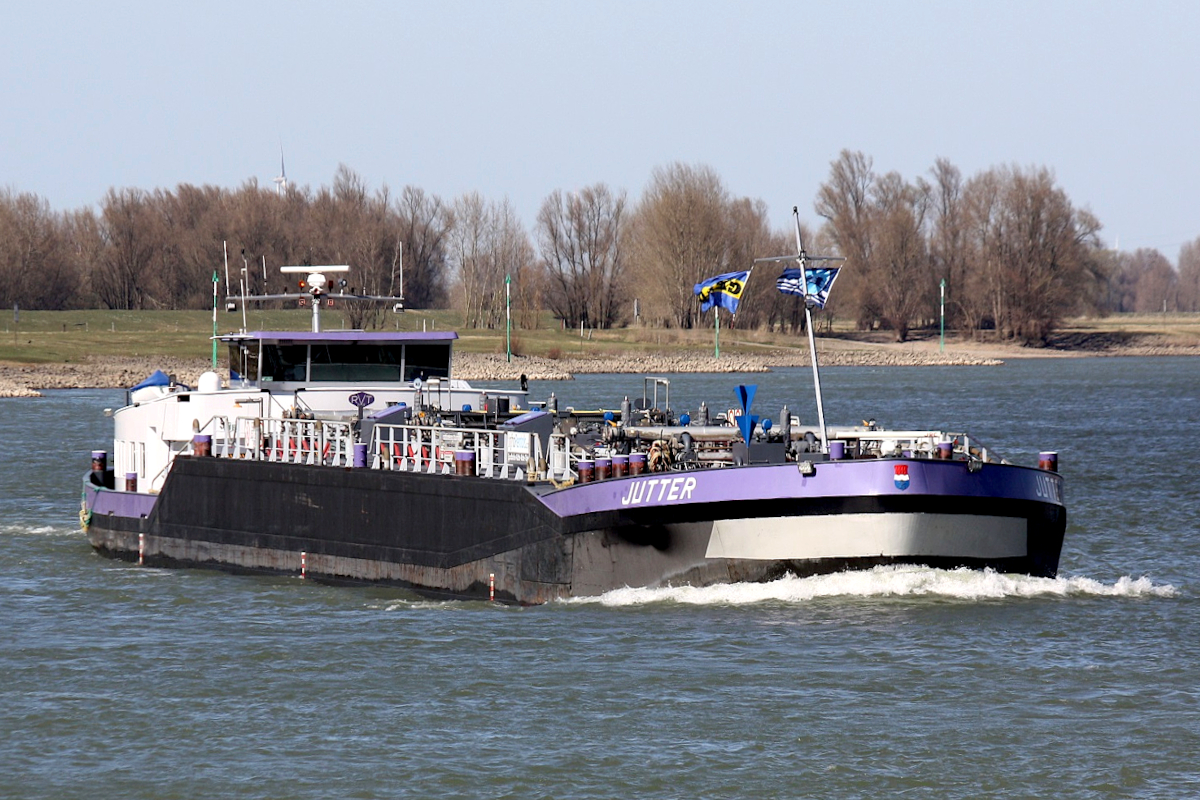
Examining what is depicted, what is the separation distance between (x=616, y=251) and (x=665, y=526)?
4671 inches

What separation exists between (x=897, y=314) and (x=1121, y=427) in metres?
80.1

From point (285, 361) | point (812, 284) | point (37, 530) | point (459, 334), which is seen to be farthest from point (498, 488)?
point (459, 334)

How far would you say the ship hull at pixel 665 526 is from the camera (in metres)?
20.5

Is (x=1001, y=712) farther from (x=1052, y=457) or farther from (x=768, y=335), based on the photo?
(x=768, y=335)

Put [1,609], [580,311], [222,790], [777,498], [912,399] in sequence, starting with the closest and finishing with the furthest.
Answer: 1. [222,790]
2. [777,498]
3. [1,609]
4. [912,399]
5. [580,311]

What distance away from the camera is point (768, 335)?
13125 centimetres

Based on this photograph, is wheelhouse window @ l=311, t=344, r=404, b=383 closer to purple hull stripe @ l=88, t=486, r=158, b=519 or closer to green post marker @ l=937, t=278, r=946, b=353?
purple hull stripe @ l=88, t=486, r=158, b=519

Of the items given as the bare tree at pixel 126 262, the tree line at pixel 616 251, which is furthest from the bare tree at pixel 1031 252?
the bare tree at pixel 126 262

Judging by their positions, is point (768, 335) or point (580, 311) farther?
point (580, 311)

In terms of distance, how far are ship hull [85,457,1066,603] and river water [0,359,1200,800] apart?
32cm

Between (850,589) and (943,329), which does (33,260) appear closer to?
(943,329)

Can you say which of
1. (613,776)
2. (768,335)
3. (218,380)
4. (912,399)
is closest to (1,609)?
(218,380)

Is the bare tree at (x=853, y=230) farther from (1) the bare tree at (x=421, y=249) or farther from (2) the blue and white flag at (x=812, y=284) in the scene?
(2) the blue and white flag at (x=812, y=284)

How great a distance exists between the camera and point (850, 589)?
69.2 feet
